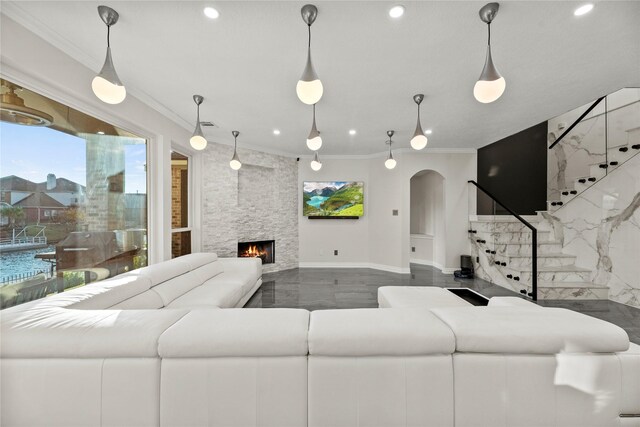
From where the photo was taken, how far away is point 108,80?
1.85m

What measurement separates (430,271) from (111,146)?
6.20m

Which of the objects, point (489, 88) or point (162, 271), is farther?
point (162, 271)

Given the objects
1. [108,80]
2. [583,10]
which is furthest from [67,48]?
[583,10]

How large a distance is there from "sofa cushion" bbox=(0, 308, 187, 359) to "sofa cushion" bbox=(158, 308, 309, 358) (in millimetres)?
87

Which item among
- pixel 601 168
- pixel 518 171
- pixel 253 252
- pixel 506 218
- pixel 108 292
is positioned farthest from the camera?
pixel 253 252

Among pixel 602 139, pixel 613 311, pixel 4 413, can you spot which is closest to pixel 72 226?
pixel 4 413

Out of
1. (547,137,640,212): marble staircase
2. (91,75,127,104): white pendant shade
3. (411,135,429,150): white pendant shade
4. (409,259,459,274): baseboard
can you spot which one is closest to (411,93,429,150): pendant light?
(411,135,429,150): white pendant shade

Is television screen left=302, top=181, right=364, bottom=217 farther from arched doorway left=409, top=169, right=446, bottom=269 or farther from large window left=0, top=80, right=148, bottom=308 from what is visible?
large window left=0, top=80, right=148, bottom=308

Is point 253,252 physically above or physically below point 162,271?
below

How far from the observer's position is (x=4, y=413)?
3.48 feet

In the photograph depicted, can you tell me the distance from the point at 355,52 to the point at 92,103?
2650 mm

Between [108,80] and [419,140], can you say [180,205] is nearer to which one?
[108,80]

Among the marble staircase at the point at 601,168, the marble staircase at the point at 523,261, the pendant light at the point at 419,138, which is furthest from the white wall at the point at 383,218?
the pendant light at the point at 419,138

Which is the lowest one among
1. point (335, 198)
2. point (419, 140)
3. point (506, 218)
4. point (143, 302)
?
point (143, 302)
